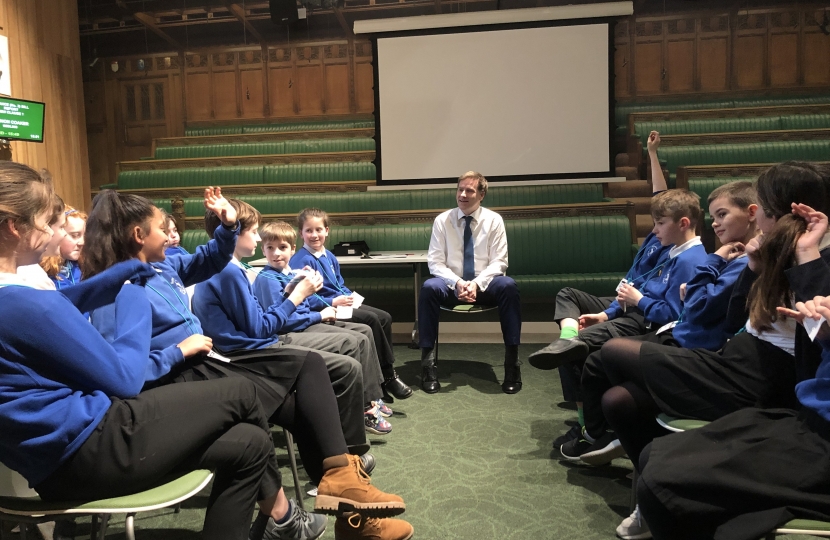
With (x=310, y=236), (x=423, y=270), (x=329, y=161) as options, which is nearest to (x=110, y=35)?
(x=329, y=161)

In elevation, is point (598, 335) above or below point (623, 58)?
below

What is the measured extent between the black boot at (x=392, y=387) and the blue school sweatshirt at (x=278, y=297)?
26.3 inches

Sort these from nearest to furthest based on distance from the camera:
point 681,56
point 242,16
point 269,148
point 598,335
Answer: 1. point 598,335
2. point 269,148
3. point 681,56
4. point 242,16

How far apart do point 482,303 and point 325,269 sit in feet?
3.58

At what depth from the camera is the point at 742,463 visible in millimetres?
1305

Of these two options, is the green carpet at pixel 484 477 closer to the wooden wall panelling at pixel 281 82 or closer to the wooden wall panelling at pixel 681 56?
the wooden wall panelling at pixel 681 56

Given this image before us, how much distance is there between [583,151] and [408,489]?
520 cm

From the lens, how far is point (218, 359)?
191 cm

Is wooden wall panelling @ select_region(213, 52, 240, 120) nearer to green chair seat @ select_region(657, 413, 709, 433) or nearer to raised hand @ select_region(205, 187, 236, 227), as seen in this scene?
raised hand @ select_region(205, 187, 236, 227)

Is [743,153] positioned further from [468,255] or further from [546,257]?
[468,255]

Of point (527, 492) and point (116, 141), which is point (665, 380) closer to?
point (527, 492)

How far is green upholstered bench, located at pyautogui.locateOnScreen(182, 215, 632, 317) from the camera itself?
4910 millimetres

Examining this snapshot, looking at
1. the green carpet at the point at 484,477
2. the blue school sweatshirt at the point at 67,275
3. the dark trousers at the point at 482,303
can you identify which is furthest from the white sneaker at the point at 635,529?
the blue school sweatshirt at the point at 67,275

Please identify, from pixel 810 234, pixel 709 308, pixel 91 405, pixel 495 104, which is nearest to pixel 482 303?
pixel 709 308
